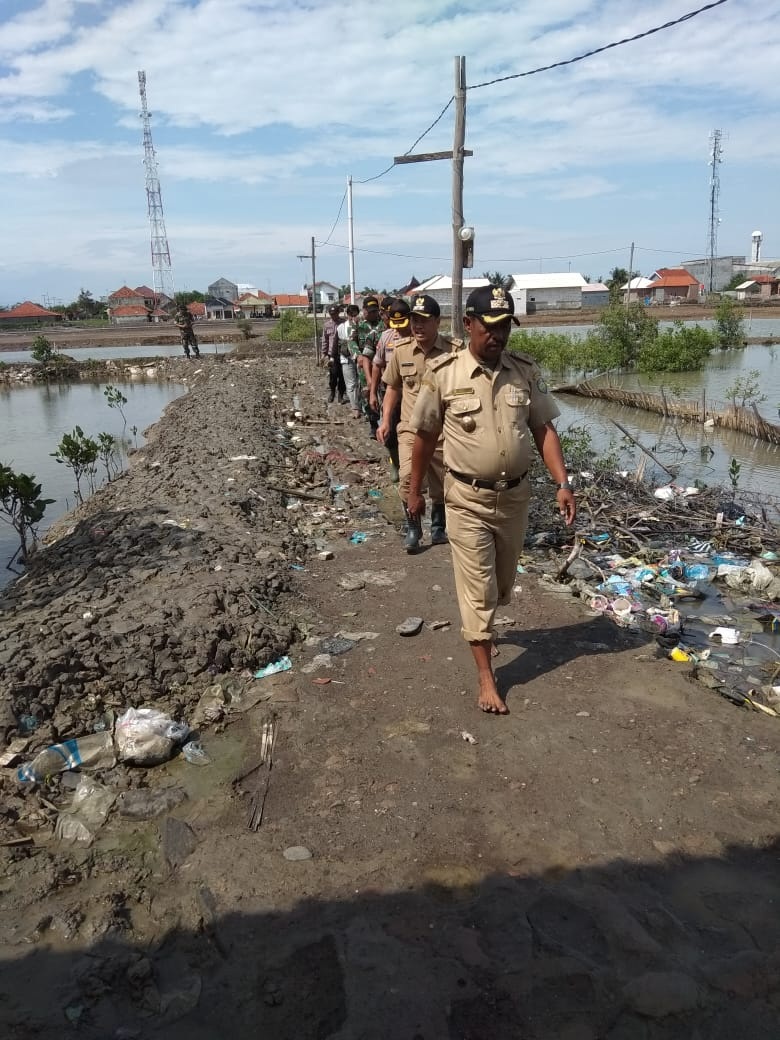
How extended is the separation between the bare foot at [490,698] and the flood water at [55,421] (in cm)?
601

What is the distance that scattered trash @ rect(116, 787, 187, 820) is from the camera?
109 inches

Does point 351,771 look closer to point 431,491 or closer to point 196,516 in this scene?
point 431,491

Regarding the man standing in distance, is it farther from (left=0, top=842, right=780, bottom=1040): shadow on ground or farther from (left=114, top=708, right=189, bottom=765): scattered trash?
(left=0, top=842, right=780, bottom=1040): shadow on ground

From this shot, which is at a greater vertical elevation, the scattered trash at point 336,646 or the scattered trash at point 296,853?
the scattered trash at point 336,646

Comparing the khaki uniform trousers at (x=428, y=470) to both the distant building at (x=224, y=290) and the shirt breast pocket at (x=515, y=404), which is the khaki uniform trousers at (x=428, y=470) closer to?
the shirt breast pocket at (x=515, y=404)

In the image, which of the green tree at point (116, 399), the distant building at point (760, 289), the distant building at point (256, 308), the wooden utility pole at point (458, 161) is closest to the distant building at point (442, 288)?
the distant building at point (256, 308)

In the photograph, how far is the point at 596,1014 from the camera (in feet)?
6.19

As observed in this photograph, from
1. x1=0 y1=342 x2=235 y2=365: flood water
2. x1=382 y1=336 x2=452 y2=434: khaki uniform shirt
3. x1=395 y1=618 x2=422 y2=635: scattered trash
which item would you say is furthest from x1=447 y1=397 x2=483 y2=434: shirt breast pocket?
x1=0 y1=342 x2=235 y2=365: flood water

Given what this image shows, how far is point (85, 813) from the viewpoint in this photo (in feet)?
9.18

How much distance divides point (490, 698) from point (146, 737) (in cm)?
154

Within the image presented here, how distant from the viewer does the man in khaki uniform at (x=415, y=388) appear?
496 cm

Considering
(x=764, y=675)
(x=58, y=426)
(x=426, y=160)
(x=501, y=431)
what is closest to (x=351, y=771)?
(x=501, y=431)

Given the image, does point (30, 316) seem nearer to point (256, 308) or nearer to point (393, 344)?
point (256, 308)

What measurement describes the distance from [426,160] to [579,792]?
814cm
